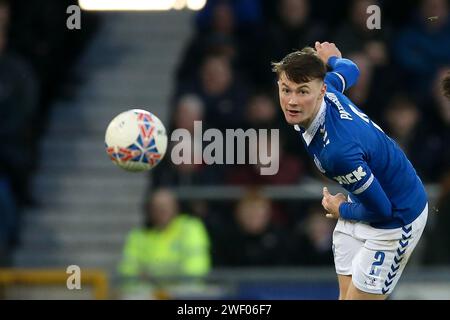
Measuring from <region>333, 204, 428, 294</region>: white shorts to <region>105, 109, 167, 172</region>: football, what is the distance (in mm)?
1321

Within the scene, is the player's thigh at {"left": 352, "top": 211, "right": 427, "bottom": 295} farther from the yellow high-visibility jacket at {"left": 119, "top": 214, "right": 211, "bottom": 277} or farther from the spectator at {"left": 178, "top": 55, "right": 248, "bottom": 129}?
the spectator at {"left": 178, "top": 55, "right": 248, "bottom": 129}

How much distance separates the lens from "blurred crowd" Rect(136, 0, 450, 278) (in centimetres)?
1084

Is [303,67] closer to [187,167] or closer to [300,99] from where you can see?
[300,99]

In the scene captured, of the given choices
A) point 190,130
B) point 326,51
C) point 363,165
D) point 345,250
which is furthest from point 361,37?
point 363,165

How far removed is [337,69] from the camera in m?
7.88

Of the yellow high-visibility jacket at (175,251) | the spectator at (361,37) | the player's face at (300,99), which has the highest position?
the spectator at (361,37)

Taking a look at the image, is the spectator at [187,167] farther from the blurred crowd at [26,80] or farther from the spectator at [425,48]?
the spectator at [425,48]

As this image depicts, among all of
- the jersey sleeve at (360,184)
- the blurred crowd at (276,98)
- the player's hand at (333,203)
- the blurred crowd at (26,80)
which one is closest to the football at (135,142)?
the player's hand at (333,203)

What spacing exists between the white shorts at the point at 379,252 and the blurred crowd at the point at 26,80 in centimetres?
462

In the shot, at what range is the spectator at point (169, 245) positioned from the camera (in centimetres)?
1066

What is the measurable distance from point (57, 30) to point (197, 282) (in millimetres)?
3513

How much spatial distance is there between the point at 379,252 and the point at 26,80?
206 inches

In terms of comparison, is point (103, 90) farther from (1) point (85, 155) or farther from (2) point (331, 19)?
(2) point (331, 19)

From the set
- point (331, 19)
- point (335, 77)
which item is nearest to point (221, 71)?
point (331, 19)
